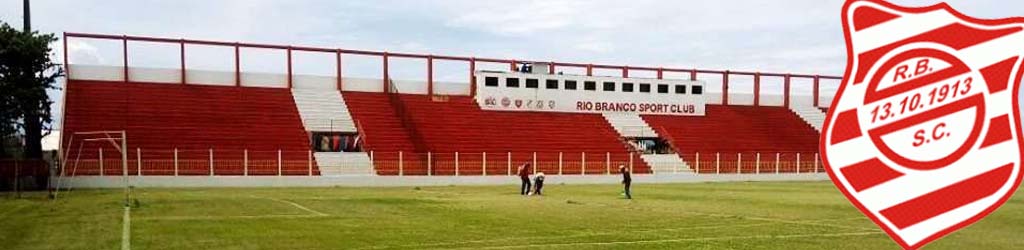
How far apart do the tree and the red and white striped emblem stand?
1516 inches

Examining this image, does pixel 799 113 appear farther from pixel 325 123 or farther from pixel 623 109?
pixel 325 123

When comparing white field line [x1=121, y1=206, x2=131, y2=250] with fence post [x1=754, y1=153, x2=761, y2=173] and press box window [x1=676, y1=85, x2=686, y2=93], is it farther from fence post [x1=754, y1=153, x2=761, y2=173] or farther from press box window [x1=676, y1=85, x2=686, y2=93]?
press box window [x1=676, y1=85, x2=686, y2=93]

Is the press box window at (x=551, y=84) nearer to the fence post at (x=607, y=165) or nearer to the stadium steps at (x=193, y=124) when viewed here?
the fence post at (x=607, y=165)

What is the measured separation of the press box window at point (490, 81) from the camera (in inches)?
2189

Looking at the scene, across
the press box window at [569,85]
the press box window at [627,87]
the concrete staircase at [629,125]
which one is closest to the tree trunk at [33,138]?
the press box window at [569,85]

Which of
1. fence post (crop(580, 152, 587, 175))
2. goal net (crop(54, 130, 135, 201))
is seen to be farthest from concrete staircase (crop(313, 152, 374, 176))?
fence post (crop(580, 152, 587, 175))

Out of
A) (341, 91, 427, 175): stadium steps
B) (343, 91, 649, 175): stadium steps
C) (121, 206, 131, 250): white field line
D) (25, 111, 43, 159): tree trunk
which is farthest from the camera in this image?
(343, 91, 649, 175): stadium steps

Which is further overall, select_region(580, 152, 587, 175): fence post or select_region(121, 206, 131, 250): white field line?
select_region(580, 152, 587, 175): fence post

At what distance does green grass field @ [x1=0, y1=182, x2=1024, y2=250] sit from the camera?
1429cm

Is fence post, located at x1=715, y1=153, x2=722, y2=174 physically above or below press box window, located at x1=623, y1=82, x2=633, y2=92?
below

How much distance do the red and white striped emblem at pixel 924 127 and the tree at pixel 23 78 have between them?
3850cm

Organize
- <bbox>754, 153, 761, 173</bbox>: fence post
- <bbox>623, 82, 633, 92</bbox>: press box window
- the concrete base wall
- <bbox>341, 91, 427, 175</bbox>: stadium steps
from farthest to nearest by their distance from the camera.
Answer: <bbox>623, 82, 633, 92</bbox>: press box window, <bbox>754, 153, 761, 173</bbox>: fence post, <bbox>341, 91, 427, 175</bbox>: stadium steps, the concrete base wall

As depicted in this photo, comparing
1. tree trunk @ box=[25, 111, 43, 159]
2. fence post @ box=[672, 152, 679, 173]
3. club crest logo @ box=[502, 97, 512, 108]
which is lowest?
fence post @ box=[672, 152, 679, 173]

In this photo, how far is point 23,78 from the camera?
117 ft
